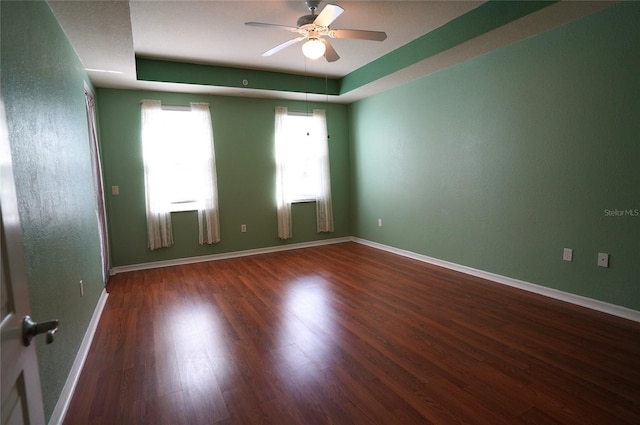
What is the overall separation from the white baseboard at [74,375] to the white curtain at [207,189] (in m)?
2.05

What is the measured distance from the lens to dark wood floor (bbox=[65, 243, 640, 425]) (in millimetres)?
1790

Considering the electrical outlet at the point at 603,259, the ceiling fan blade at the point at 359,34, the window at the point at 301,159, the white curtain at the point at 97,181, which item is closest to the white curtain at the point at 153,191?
the white curtain at the point at 97,181

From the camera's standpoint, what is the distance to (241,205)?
212 inches

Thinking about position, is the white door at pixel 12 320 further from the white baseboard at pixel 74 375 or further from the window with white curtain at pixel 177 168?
the window with white curtain at pixel 177 168

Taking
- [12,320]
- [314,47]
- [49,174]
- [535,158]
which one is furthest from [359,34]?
[12,320]

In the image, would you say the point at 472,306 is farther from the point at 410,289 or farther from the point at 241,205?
the point at 241,205

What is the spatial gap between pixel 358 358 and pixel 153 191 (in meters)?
3.73

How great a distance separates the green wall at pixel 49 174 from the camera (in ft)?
5.08

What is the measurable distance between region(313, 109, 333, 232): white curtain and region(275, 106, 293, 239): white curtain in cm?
58

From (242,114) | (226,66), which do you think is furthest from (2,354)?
(242,114)

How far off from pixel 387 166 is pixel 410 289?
2264 millimetres

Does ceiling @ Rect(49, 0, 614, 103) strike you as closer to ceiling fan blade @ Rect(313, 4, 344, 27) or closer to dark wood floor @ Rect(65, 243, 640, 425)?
ceiling fan blade @ Rect(313, 4, 344, 27)

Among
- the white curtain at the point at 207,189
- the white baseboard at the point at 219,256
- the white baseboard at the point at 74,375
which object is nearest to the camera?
the white baseboard at the point at 74,375

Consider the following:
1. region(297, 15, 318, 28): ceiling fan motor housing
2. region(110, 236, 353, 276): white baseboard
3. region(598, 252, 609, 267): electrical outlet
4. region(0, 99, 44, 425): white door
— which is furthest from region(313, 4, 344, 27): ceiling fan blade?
region(110, 236, 353, 276): white baseboard
